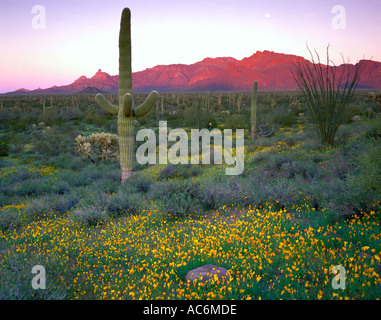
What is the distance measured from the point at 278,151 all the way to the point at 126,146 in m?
7.39

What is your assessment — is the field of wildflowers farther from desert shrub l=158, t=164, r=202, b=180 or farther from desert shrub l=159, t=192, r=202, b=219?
desert shrub l=158, t=164, r=202, b=180

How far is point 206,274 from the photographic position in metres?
3.70

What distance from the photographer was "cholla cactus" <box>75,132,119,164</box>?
49.6 feet

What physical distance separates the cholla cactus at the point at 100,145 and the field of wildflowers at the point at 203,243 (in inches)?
255

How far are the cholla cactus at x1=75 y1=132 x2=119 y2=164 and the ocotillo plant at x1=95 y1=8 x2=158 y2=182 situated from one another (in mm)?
4584

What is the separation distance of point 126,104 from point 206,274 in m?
7.76

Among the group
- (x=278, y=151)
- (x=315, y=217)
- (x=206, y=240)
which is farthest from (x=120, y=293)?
(x=278, y=151)

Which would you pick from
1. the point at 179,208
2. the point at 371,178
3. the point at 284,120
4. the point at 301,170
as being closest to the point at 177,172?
the point at 301,170

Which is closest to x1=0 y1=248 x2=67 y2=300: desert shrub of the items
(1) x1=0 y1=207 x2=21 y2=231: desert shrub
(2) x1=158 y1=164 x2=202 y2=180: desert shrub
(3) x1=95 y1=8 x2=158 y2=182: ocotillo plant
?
(1) x1=0 y1=207 x2=21 y2=231: desert shrub

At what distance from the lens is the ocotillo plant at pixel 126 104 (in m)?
10.1

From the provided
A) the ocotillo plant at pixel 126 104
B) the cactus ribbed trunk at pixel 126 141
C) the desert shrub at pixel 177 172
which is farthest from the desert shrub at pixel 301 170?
the cactus ribbed trunk at pixel 126 141

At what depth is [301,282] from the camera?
3.47 metres

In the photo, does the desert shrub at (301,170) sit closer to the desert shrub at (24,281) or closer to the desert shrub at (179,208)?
the desert shrub at (179,208)
